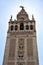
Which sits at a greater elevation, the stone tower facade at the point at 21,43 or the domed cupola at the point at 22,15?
the domed cupola at the point at 22,15

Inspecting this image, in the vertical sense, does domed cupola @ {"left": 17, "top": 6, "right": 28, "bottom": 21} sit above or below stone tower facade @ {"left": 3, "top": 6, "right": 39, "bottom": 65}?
above

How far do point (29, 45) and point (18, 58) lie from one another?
3624 millimetres

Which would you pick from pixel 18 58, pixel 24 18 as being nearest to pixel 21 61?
pixel 18 58

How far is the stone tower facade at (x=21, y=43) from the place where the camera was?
1323 inches

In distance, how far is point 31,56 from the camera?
34094 millimetres

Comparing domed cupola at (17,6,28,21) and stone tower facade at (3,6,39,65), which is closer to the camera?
stone tower facade at (3,6,39,65)

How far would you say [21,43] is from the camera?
121 ft

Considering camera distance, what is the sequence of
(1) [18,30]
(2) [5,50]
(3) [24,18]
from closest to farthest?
(2) [5,50] < (1) [18,30] < (3) [24,18]

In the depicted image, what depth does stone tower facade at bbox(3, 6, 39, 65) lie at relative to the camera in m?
33.6

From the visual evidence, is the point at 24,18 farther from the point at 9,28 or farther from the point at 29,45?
the point at 29,45

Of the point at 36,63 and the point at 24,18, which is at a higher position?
the point at 24,18

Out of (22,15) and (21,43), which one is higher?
(22,15)

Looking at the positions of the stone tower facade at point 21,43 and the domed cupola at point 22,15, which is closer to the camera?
the stone tower facade at point 21,43

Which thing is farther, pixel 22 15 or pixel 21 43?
pixel 22 15
